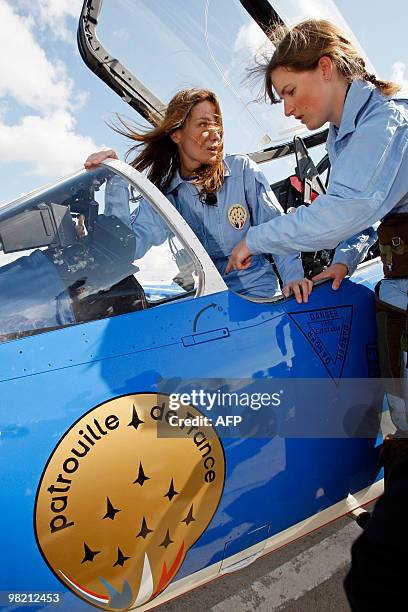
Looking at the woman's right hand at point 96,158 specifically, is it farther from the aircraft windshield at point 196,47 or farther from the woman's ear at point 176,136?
the aircraft windshield at point 196,47

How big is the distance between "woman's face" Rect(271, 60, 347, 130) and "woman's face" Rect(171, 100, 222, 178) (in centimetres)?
64

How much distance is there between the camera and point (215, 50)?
2953 millimetres

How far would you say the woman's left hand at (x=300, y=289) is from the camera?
1782 millimetres

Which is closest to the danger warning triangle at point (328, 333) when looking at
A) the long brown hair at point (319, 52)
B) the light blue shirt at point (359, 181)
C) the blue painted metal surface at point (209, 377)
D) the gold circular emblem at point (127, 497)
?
the blue painted metal surface at point (209, 377)

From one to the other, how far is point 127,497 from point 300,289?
3.07 feet

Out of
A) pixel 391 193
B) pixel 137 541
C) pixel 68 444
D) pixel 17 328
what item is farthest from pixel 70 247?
pixel 391 193

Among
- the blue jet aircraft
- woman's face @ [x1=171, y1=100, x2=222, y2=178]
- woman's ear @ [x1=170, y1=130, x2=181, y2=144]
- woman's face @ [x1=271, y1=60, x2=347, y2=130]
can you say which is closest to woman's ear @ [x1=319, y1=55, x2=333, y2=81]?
woman's face @ [x1=271, y1=60, x2=347, y2=130]

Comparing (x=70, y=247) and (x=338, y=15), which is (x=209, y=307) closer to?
(x=70, y=247)

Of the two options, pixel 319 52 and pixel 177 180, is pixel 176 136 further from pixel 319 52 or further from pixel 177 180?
pixel 319 52

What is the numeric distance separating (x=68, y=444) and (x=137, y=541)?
1.08ft

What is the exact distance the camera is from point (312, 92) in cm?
163

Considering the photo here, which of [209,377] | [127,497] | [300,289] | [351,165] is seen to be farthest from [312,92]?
[127,497]

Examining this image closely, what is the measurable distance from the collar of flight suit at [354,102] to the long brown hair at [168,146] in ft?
2.43

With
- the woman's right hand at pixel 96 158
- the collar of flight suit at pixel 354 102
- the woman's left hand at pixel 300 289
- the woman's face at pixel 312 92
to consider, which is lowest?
the woman's left hand at pixel 300 289
